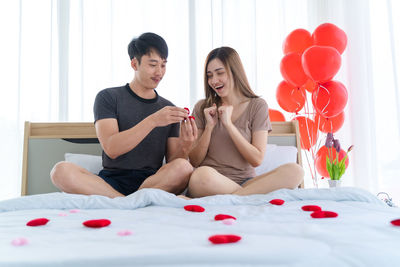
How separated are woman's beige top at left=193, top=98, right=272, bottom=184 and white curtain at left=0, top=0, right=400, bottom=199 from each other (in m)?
1.16

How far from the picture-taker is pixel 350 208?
1084mm

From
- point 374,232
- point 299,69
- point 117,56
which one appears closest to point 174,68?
point 117,56

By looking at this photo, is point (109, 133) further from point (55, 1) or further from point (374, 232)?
point (55, 1)

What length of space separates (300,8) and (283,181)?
2.27 metres

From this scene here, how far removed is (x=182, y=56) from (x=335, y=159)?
1.48m

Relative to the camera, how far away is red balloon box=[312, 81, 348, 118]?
2410mm

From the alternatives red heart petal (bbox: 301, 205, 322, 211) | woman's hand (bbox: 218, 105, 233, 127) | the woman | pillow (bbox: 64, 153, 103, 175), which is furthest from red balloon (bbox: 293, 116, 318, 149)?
red heart petal (bbox: 301, 205, 322, 211)

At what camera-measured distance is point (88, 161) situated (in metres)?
2.00

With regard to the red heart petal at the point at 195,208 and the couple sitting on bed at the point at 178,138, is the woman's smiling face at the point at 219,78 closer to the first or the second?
the couple sitting on bed at the point at 178,138

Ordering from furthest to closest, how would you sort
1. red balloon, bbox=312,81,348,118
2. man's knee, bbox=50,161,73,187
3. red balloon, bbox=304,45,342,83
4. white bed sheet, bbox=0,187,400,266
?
red balloon, bbox=312,81,348,118 < red balloon, bbox=304,45,342,83 < man's knee, bbox=50,161,73,187 < white bed sheet, bbox=0,187,400,266

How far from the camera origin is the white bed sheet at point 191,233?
57cm

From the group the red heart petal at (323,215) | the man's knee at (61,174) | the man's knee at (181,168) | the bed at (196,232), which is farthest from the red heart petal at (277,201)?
the man's knee at (61,174)

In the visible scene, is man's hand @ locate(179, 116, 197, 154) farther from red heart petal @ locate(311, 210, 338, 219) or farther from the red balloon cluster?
the red balloon cluster

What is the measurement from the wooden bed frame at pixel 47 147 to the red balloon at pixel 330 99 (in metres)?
0.36
